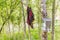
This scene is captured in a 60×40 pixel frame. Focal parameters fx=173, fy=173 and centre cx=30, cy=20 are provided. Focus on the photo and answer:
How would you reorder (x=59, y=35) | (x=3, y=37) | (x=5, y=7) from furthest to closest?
(x=59, y=35) < (x=3, y=37) < (x=5, y=7)

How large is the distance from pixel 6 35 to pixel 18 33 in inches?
23.3

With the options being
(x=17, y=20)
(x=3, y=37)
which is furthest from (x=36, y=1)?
(x=3, y=37)

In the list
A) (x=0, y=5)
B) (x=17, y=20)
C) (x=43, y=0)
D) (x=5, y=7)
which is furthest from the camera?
(x=17, y=20)

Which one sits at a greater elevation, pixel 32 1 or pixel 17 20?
pixel 32 1

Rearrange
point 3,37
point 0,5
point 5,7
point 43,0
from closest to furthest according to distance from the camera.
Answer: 1. point 43,0
2. point 0,5
3. point 5,7
4. point 3,37

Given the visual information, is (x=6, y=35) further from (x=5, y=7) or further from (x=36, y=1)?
(x=36, y=1)

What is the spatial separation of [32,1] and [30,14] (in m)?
2.30

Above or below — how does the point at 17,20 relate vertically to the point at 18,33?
above

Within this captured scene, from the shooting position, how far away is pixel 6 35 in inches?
331

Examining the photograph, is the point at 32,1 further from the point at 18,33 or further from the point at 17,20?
the point at 18,33

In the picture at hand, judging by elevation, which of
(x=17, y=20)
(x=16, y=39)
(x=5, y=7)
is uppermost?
(x=5, y=7)

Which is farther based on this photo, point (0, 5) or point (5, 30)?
point (5, 30)

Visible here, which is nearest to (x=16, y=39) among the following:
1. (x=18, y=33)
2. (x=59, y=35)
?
(x=18, y=33)

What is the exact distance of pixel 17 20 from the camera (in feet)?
24.8
